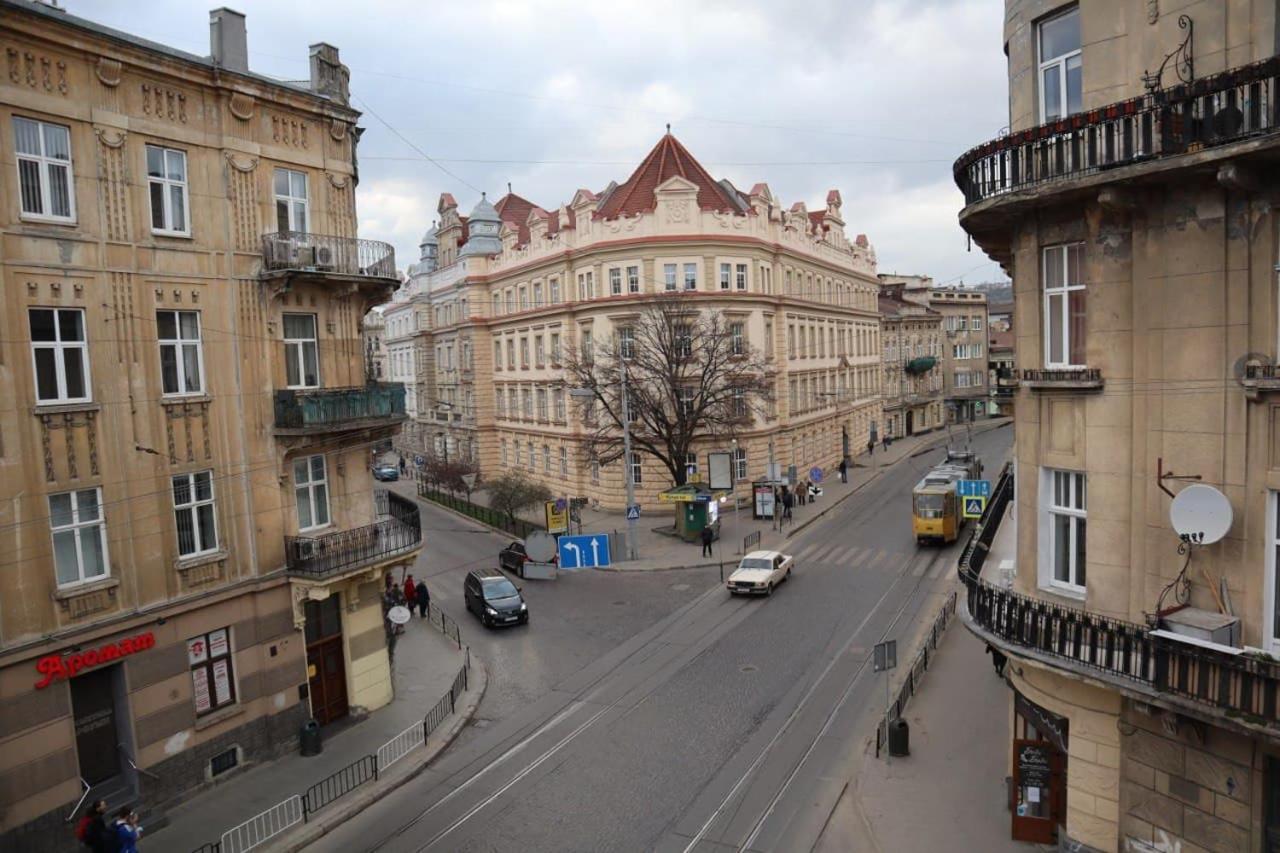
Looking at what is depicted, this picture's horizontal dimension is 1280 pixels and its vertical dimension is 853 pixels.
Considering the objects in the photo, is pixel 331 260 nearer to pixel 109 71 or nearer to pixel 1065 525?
pixel 109 71

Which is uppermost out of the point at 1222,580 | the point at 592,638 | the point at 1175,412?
the point at 1175,412

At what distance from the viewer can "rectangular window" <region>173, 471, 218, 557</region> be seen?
15.6 m

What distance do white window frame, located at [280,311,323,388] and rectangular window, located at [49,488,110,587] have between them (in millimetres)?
4537

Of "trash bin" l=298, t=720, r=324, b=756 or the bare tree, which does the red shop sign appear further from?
the bare tree

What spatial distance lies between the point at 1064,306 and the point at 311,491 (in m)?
15.6

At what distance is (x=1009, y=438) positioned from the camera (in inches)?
2847

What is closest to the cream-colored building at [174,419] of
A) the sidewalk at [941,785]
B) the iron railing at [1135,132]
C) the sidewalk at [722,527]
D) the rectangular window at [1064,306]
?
the sidewalk at [722,527]

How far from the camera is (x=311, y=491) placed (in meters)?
18.5

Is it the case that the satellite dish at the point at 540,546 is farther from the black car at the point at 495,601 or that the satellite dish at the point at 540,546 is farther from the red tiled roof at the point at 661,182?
the red tiled roof at the point at 661,182

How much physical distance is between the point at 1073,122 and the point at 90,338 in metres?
15.7

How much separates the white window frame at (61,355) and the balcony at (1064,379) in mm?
15401

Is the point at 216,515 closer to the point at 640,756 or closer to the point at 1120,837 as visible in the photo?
the point at 640,756

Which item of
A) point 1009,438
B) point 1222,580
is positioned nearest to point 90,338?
point 1222,580

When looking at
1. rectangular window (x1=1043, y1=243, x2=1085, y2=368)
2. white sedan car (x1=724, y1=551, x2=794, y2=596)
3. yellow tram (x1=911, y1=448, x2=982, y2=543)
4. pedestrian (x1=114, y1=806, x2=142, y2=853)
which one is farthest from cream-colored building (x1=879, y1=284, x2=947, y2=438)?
pedestrian (x1=114, y1=806, x2=142, y2=853)
